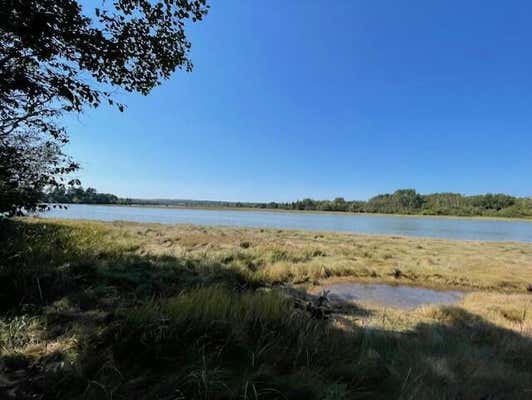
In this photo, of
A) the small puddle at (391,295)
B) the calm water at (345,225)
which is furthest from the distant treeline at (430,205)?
the small puddle at (391,295)

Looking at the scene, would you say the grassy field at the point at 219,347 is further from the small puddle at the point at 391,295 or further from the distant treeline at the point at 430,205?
the distant treeline at the point at 430,205

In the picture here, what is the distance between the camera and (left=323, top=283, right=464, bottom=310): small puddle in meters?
8.14

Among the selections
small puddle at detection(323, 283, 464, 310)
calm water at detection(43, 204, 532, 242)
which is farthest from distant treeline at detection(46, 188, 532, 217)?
small puddle at detection(323, 283, 464, 310)

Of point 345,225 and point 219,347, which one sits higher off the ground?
point 219,347

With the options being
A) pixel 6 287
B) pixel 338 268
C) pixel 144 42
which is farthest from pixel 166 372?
pixel 338 268

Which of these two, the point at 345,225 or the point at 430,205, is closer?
the point at 345,225

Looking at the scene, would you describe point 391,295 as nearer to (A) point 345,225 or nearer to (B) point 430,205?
(A) point 345,225

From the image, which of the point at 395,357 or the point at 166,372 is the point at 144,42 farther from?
the point at 395,357

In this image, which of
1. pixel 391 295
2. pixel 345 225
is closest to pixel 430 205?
pixel 345 225

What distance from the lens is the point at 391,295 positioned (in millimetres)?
9062

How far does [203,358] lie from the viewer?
2.62 meters

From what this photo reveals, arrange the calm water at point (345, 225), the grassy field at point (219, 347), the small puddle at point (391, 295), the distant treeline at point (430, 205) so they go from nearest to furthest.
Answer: the grassy field at point (219, 347) < the small puddle at point (391, 295) < the calm water at point (345, 225) < the distant treeline at point (430, 205)

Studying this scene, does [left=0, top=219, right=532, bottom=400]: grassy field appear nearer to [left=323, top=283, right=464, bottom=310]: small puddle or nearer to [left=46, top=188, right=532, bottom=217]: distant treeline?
[left=323, top=283, right=464, bottom=310]: small puddle

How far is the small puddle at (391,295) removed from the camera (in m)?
8.14
